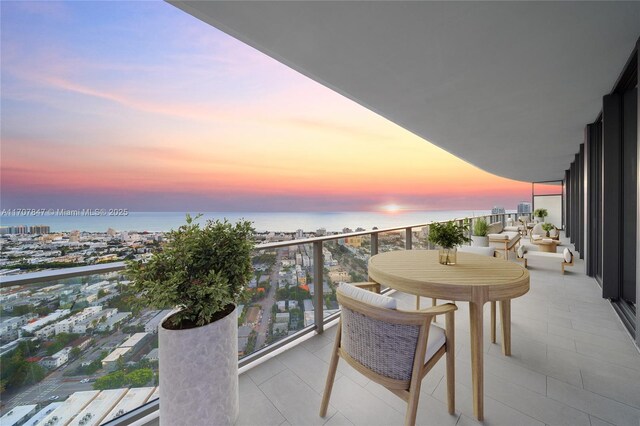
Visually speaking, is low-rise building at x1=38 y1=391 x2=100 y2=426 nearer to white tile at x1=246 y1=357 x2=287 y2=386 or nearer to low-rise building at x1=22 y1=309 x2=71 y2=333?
low-rise building at x1=22 y1=309 x2=71 y2=333

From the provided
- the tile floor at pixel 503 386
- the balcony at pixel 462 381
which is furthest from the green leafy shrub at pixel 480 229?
the tile floor at pixel 503 386

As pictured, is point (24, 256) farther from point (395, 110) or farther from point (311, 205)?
point (311, 205)

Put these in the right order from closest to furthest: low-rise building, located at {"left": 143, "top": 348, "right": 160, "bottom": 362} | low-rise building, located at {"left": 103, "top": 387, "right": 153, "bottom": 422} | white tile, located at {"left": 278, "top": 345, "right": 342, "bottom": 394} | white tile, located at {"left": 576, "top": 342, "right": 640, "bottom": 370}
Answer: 1. low-rise building, located at {"left": 103, "top": 387, "right": 153, "bottom": 422}
2. low-rise building, located at {"left": 143, "top": 348, "right": 160, "bottom": 362}
3. white tile, located at {"left": 278, "top": 345, "right": 342, "bottom": 394}
4. white tile, located at {"left": 576, "top": 342, "right": 640, "bottom": 370}

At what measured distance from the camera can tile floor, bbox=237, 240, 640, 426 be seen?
154cm

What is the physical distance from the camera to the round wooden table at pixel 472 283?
1560 mm

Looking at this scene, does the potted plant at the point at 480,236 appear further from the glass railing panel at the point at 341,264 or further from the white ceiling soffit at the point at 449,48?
the glass railing panel at the point at 341,264

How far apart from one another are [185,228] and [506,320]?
2.76m

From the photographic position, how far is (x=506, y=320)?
2.11 m

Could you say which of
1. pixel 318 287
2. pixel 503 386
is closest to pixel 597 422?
pixel 503 386

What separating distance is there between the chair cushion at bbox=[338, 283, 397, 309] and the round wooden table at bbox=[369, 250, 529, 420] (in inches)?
21.5

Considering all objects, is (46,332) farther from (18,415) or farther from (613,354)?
(613,354)

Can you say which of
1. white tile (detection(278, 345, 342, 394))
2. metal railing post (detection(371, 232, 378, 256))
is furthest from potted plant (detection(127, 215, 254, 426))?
metal railing post (detection(371, 232, 378, 256))

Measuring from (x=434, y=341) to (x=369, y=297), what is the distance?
567 mm

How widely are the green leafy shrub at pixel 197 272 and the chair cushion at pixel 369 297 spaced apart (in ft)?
2.30
